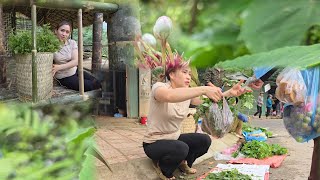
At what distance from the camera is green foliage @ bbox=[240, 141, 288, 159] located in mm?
4625

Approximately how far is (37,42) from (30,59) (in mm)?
148

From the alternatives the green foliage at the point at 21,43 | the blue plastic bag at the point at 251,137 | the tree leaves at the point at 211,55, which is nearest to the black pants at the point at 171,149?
the green foliage at the point at 21,43

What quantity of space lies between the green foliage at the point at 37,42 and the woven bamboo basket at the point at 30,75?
40 millimetres

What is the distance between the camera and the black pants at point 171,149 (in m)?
3.27

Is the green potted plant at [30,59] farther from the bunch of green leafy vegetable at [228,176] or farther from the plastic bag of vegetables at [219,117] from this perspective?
the bunch of green leafy vegetable at [228,176]

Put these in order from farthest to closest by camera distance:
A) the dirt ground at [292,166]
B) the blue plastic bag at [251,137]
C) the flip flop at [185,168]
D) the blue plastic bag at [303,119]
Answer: the blue plastic bag at [251,137] → the dirt ground at [292,166] → the flip flop at [185,168] → the blue plastic bag at [303,119]

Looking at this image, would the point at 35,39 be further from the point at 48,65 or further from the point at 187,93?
the point at 187,93

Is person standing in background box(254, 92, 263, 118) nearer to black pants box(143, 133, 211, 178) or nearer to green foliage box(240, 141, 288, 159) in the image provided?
green foliage box(240, 141, 288, 159)

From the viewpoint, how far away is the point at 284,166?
4516mm

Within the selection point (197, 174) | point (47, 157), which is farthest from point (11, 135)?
point (197, 174)

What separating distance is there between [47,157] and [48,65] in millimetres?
2341

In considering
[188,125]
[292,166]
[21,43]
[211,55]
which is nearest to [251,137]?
[292,166]

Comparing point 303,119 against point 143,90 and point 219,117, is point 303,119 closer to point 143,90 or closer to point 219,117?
point 219,117

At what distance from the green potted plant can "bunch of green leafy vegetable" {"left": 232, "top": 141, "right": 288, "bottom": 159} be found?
2280 millimetres
